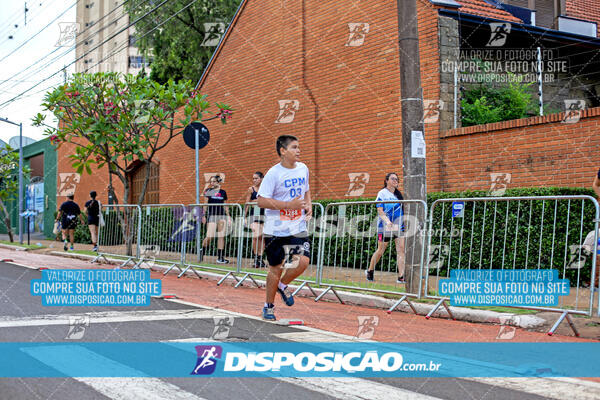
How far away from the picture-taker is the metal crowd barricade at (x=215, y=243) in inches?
454

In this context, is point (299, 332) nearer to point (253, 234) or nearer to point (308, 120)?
point (253, 234)

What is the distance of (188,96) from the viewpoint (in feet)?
56.0

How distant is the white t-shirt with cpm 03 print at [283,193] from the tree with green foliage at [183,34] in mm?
21534

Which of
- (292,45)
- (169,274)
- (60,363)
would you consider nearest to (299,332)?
(60,363)

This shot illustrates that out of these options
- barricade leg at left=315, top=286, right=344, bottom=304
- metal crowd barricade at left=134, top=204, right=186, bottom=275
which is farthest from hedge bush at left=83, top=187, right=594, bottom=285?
metal crowd barricade at left=134, top=204, right=186, bottom=275

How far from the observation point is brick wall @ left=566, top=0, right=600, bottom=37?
17375 millimetres

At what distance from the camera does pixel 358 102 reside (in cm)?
1461

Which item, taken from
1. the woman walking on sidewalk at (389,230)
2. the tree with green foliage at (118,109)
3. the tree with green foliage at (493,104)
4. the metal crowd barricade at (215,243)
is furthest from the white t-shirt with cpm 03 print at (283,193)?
the tree with green foliage at (118,109)

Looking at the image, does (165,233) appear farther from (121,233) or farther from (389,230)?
(389,230)

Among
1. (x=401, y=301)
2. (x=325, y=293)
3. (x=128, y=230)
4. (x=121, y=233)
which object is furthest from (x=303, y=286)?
(x=121, y=233)

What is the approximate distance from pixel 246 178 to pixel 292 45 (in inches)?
160

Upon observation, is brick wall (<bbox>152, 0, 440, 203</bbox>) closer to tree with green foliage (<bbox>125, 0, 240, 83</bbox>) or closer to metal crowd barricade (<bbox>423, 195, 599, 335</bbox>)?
metal crowd barricade (<bbox>423, 195, 599, 335</bbox>)

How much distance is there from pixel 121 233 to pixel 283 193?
27.4 feet

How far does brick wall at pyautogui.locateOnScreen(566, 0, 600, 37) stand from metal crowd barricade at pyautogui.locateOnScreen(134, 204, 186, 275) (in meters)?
11.9
